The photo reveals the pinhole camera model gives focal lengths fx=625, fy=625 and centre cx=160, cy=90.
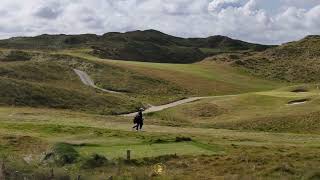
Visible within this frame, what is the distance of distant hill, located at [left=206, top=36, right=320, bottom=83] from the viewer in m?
147

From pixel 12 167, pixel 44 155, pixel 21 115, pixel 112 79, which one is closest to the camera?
pixel 12 167

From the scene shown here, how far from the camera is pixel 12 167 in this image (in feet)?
82.9

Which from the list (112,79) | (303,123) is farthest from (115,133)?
(112,79)

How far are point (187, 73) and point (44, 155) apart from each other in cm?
10435

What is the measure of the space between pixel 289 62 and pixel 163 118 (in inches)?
3618

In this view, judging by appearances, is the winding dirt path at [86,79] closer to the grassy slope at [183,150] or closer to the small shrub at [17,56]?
the small shrub at [17,56]

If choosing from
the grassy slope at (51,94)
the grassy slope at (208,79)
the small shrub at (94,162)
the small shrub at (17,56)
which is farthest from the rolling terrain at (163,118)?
the small shrub at (17,56)

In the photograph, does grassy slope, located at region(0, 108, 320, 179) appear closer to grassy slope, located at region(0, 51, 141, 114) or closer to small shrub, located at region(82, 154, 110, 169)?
small shrub, located at region(82, 154, 110, 169)

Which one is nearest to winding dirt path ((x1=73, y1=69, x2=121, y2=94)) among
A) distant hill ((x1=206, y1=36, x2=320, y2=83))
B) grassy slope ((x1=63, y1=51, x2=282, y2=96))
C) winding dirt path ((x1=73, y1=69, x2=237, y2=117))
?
winding dirt path ((x1=73, y1=69, x2=237, y2=117))

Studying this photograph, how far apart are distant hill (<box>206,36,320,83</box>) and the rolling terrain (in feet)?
0.97

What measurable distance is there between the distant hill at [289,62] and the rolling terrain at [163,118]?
11.6 inches

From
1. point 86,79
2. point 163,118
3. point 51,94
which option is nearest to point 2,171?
point 163,118

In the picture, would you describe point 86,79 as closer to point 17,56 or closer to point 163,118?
point 17,56

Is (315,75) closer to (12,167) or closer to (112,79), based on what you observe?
(112,79)
